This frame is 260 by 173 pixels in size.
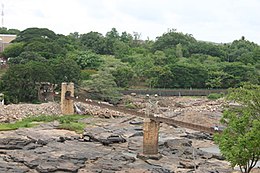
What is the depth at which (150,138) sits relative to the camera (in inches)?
1645

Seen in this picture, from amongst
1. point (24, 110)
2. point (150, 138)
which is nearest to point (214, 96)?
point (24, 110)

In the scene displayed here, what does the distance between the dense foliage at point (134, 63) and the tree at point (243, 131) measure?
43.4 m

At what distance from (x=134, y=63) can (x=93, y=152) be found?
194ft

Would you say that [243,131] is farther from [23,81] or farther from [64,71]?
[64,71]

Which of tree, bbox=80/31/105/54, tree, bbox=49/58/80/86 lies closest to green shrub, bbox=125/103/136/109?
tree, bbox=49/58/80/86

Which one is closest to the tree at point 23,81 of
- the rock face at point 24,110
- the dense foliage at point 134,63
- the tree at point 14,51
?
the dense foliage at point 134,63

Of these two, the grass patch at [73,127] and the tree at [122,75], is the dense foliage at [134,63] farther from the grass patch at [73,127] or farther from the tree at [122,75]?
the grass patch at [73,127]

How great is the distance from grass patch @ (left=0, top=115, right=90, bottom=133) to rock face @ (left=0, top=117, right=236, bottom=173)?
4.09 ft

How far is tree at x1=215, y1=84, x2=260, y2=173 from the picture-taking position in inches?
955

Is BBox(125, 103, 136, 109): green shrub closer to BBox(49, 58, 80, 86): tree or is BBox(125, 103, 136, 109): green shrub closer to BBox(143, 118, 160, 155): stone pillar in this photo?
BBox(49, 58, 80, 86): tree

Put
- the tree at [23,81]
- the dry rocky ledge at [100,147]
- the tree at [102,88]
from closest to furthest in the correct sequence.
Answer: the dry rocky ledge at [100,147] < the tree at [23,81] < the tree at [102,88]

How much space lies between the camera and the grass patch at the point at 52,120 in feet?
172

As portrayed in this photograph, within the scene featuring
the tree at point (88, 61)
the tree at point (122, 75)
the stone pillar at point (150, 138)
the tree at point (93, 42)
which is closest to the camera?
the stone pillar at point (150, 138)

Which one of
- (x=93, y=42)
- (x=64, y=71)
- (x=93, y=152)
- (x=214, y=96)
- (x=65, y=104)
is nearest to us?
(x=93, y=152)
